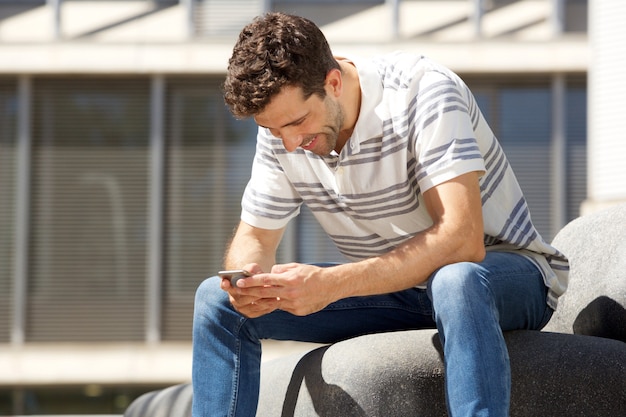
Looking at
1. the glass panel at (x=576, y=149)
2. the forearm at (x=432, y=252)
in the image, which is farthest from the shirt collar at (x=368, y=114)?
the glass panel at (x=576, y=149)

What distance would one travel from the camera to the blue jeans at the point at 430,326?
240 cm

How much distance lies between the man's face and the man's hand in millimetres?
355

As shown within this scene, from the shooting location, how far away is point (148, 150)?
1252 cm

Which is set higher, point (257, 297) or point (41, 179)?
point (257, 297)

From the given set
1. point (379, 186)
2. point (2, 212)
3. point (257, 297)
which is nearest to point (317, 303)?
point (257, 297)

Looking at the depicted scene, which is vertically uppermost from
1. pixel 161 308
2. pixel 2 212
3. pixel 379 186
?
pixel 379 186

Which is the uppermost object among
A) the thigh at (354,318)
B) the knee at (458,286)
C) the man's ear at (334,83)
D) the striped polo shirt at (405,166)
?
the man's ear at (334,83)

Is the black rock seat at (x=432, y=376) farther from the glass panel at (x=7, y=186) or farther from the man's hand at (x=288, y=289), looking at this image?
the glass panel at (x=7, y=186)

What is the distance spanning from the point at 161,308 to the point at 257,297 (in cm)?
967

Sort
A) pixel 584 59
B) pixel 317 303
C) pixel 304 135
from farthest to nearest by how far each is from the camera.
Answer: pixel 584 59, pixel 304 135, pixel 317 303

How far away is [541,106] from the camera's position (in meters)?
12.3

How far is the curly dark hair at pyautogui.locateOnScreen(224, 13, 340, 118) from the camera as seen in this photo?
2.69 metres

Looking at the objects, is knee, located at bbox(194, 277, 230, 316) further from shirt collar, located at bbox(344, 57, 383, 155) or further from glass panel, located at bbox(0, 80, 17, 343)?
glass panel, located at bbox(0, 80, 17, 343)

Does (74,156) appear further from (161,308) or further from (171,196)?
(161,308)
